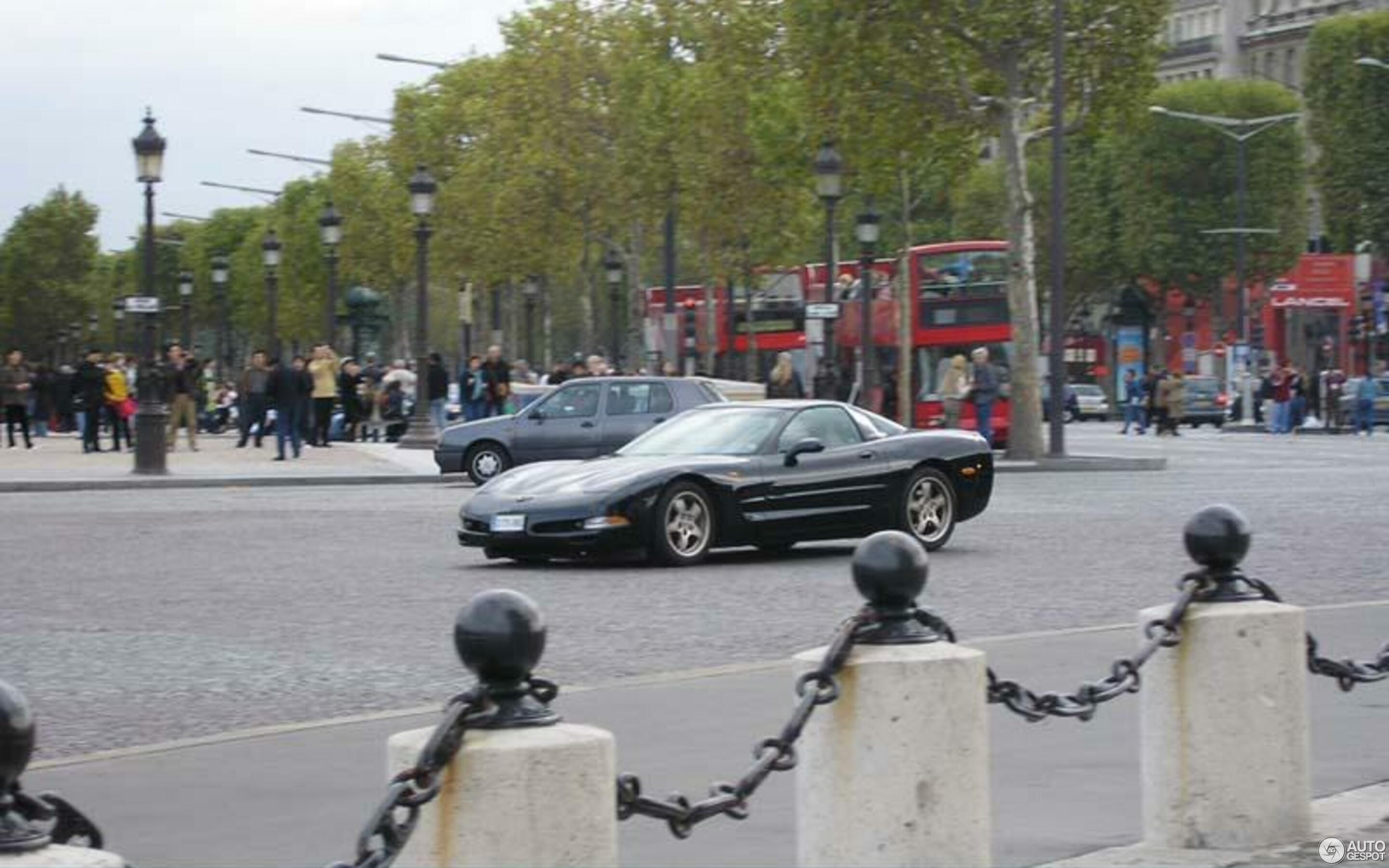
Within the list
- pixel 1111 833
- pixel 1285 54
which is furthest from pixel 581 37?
pixel 1111 833

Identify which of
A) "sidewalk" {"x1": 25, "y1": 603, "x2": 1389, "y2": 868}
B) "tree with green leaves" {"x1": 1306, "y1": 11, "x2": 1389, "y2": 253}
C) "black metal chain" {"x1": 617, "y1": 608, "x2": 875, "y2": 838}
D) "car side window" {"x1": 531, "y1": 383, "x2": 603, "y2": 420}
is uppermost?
"tree with green leaves" {"x1": 1306, "y1": 11, "x2": 1389, "y2": 253}

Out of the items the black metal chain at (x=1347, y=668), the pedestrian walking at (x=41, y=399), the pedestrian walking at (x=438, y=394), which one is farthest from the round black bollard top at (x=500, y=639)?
the pedestrian walking at (x=41, y=399)

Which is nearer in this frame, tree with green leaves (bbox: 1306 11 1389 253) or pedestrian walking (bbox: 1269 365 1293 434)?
pedestrian walking (bbox: 1269 365 1293 434)

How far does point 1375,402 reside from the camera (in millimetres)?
66250

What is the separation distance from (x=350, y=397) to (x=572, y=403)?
20.8 metres

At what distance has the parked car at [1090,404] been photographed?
8862 cm

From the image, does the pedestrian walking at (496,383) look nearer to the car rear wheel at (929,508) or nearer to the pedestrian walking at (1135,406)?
the car rear wheel at (929,508)

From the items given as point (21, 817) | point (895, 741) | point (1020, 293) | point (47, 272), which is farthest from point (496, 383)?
point (47, 272)

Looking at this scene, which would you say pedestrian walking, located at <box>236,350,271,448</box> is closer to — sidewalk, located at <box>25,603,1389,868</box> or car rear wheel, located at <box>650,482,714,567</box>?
car rear wheel, located at <box>650,482,714,567</box>

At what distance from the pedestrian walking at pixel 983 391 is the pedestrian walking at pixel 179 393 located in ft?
40.5

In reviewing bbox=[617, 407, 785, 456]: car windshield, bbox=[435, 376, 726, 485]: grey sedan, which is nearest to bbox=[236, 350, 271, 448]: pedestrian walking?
bbox=[435, 376, 726, 485]: grey sedan

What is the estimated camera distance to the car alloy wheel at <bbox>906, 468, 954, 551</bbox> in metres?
21.1

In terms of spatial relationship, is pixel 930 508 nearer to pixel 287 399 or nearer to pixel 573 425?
pixel 573 425

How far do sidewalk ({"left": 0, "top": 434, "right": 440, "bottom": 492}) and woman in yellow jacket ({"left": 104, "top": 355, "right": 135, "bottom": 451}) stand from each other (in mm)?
757
